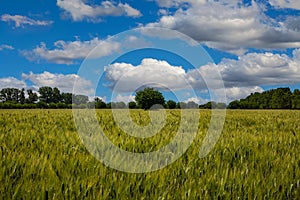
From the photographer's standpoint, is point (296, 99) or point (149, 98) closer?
point (149, 98)

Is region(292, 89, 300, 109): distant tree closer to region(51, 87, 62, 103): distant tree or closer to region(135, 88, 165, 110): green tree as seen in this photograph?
region(51, 87, 62, 103): distant tree

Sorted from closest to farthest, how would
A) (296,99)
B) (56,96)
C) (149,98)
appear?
(149,98) → (56,96) → (296,99)

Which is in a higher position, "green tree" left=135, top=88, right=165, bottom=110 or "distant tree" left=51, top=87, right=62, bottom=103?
"distant tree" left=51, top=87, right=62, bottom=103

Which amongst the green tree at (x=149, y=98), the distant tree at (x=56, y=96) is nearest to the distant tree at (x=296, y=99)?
the distant tree at (x=56, y=96)

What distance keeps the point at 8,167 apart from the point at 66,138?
2.21m

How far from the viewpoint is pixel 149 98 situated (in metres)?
28.5

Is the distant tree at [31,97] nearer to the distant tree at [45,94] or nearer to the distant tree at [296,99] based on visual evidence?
the distant tree at [45,94]

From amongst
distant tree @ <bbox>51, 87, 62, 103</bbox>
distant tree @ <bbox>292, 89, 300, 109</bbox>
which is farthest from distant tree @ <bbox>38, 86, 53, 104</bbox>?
distant tree @ <bbox>292, 89, 300, 109</bbox>

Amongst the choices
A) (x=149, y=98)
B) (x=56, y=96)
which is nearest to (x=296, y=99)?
(x=56, y=96)

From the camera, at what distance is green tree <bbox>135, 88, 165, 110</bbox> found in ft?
92.4

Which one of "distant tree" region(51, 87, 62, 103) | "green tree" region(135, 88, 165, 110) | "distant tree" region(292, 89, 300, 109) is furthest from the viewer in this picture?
"distant tree" region(292, 89, 300, 109)

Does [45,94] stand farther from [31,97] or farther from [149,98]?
[149,98]

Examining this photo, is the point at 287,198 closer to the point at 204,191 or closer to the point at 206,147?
the point at 204,191

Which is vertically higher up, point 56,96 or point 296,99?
point 296,99
